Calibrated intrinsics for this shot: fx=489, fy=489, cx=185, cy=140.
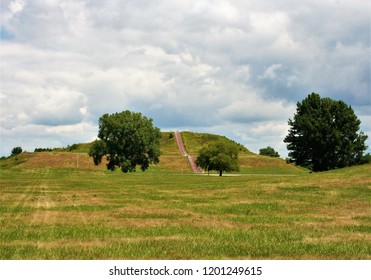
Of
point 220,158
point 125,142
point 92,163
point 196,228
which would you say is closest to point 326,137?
point 220,158

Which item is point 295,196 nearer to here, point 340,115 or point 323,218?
point 323,218

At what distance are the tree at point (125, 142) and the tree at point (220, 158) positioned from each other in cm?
1453

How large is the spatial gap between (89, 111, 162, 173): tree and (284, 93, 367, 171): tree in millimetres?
38197

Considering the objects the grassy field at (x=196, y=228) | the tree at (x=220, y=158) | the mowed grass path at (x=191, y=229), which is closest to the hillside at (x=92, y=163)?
the tree at (x=220, y=158)

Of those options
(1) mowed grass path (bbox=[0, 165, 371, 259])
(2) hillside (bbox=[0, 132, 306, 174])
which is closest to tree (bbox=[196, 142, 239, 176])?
(2) hillside (bbox=[0, 132, 306, 174])

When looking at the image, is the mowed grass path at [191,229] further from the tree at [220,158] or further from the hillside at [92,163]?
the hillside at [92,163]

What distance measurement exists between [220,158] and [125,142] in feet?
82.6

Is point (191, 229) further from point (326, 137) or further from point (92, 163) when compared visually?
point (92, 163)

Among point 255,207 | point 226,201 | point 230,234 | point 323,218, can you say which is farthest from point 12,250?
point 226,201

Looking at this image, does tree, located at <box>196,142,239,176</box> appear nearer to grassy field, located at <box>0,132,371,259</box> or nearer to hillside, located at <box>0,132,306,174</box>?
hillside, located at <box>0,132,306,174</box>

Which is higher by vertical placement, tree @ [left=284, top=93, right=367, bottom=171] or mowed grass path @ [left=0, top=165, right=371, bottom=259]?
tree @ [left=284, top=93, right=367, bottom=171]

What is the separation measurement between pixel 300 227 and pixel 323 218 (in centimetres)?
363

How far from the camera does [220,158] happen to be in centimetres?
10562

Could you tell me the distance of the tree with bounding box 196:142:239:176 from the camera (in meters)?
105
